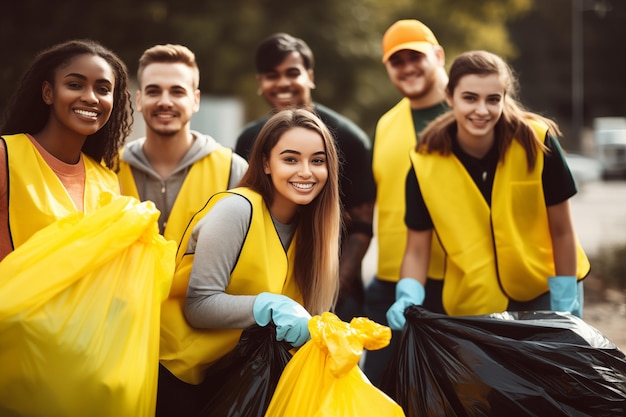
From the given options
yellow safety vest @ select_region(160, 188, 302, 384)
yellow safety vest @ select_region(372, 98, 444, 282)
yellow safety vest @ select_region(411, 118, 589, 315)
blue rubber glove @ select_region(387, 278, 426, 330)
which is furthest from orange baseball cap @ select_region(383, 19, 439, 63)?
yellow safety vest @ select_region(160, 188, 302, 384)

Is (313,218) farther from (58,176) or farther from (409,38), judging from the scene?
(409,38)

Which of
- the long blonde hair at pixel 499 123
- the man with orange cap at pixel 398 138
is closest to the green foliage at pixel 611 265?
the man with orange cap at pixel 398 138

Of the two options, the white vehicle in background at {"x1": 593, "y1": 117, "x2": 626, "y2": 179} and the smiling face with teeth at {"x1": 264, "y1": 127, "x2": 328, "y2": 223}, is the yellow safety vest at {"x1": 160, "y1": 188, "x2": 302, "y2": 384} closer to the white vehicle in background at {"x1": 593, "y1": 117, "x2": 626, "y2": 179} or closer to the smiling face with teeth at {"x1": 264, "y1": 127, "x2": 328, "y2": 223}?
the smiling face with teeth at {"x1": 264, "y1": 127, "x2": 328, "y2": 223}

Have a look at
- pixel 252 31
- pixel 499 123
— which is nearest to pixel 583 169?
pixel 252 31

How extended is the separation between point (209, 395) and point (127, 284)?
63 centimetres

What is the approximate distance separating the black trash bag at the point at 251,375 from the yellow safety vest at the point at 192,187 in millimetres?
775

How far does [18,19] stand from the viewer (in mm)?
13422

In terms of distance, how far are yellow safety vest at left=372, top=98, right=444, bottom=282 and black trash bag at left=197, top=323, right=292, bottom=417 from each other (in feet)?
4.73

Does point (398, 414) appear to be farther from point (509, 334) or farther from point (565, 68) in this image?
point (565, 68)

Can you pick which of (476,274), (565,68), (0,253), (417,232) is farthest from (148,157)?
(565,68)

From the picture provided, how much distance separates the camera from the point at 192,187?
3.47 m

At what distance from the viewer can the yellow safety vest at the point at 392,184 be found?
4109mm

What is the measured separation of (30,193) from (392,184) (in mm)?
1993

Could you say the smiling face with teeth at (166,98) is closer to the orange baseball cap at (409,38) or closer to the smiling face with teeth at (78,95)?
the smiling face with teeth at (78,95)
